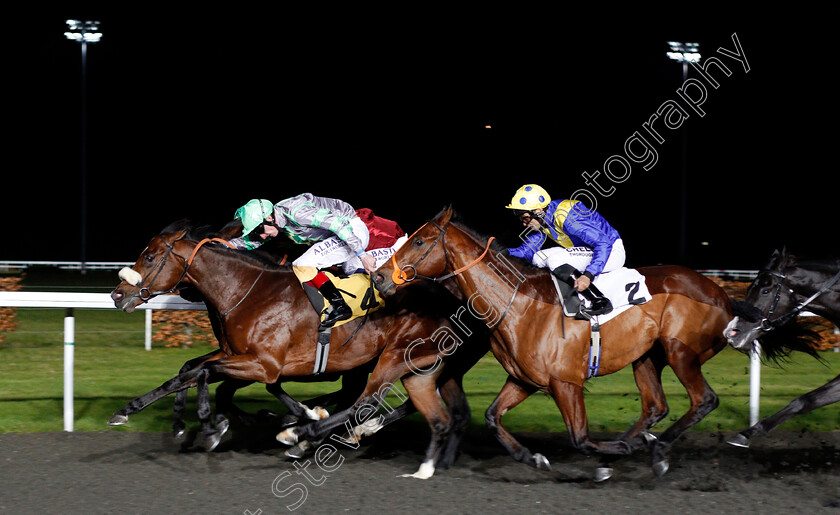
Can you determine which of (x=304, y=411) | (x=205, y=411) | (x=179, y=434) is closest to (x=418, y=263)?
(x=304, y=411)

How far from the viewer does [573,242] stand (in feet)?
15.7

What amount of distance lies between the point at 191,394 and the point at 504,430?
331 centimetres

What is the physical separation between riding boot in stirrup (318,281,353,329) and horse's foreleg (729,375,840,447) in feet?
7.42

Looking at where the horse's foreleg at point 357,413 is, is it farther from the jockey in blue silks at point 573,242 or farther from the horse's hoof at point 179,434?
the jockey in blue silks at point 573,242

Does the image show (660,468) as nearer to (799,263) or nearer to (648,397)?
(648,397)

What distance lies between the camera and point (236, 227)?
5.40 m

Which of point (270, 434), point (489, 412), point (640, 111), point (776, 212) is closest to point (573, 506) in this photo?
point (489, 412)

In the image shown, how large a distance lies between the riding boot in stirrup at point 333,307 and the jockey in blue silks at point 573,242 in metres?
1.16

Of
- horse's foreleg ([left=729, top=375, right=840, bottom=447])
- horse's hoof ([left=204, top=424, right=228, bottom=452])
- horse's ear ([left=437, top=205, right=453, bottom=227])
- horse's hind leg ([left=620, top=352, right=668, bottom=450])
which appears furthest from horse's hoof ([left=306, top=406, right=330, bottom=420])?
horse's foreleg ([left=729, top=375, right=840, bottom=447])

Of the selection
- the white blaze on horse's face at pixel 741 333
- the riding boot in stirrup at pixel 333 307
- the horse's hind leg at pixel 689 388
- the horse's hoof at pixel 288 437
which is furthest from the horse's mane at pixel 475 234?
the horse's hoof at pixel 288 437

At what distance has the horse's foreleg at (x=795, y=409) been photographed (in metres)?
4.26

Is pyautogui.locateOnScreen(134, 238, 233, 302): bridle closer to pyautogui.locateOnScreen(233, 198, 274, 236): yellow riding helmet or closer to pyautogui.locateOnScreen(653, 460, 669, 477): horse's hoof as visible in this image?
pyautogui.locateOnScreen(233, 198, 274, 236): yellow riding helmet

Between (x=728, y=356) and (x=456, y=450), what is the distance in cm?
621

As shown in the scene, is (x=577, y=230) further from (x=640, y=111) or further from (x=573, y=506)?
(x=640, y=111)
